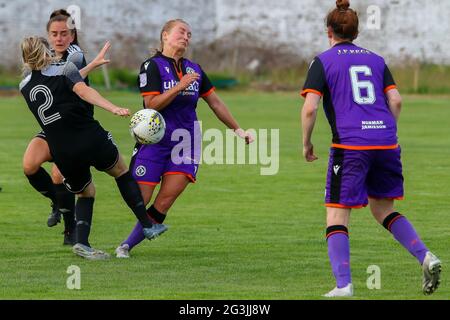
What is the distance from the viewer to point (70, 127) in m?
10.1

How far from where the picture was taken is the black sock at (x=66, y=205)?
1121 centimetres

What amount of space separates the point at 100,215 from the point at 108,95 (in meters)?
24.5

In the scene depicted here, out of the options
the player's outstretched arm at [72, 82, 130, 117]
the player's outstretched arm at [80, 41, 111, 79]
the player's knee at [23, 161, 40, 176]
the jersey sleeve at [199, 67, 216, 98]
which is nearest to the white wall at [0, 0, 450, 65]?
the player's knee at [23, 161, 40, 176]

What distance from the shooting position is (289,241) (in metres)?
11.5

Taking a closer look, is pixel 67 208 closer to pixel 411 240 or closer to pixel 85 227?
pixel 85 227

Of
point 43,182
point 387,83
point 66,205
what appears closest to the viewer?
point 387,83

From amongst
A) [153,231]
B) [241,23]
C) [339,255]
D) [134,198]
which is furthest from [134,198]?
[241,23]

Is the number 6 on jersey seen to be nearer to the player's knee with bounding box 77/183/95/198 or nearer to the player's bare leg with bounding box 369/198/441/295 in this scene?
the player's bare leg with bounding box 369/198/441/295

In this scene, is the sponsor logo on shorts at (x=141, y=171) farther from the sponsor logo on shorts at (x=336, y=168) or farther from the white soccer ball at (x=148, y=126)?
the sponsor logo on shorts at (x=336, y=168)

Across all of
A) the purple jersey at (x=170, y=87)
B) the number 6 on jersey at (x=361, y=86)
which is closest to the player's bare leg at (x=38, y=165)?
the purple jersey at (x=170, y=87)

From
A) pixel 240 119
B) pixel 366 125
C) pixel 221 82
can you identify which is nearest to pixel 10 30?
pixel 221 82

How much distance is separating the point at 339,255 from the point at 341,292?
0.90 feet

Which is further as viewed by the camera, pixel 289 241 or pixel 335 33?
pixel 289 241
